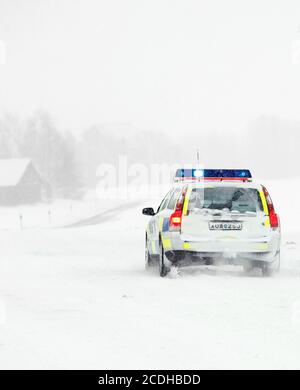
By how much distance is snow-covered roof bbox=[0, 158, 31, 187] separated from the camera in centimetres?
7562

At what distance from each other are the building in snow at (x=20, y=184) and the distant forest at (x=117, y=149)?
4.77m

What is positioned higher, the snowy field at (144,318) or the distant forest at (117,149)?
the snowy field at (144,318)

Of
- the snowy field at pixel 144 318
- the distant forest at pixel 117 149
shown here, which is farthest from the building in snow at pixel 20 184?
the snowy field at pixel 144 318

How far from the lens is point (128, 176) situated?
5433 inches

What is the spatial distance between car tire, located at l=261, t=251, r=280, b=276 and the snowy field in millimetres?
210

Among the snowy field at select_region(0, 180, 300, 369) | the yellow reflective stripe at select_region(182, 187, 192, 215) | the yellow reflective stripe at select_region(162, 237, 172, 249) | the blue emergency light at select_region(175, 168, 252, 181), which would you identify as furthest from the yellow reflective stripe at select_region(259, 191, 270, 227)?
the yellow reflective stripe at select_region(162, 237, 172, 249)

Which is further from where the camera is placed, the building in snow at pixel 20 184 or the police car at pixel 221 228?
the building in snow at pixel 20 184

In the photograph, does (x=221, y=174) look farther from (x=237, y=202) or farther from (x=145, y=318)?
(x=145, y=318)

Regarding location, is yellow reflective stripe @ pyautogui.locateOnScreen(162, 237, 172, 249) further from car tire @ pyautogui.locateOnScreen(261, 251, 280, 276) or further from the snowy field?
car tire @ pyautogui.locateOnScreen(261, 251, 280, 276)

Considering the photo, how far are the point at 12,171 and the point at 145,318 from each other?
2908 inches

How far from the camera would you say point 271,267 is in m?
10.6

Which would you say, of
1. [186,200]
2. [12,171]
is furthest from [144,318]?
[12,171]

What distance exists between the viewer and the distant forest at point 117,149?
87375mm

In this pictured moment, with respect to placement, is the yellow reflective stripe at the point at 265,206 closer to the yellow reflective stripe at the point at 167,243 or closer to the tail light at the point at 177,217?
the tail light at the point at 177,217
